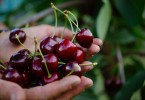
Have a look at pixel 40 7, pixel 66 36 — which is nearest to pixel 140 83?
pixel 66 36

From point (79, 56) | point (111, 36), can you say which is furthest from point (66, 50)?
point (111, 36)

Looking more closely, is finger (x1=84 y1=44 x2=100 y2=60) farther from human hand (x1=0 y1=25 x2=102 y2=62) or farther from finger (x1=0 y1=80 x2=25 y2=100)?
finger (x1=0 y1=80 x2=25 y2=100)

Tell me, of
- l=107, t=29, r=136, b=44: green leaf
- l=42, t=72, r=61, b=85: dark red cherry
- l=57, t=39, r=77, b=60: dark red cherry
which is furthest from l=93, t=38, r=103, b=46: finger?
l=107, t=29, r=136, b=44: green leaf

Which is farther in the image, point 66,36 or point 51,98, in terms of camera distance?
point 66,36

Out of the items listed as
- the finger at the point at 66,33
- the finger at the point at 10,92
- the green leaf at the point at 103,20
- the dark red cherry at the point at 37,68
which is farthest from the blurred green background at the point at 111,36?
the finger at the point at 10,92

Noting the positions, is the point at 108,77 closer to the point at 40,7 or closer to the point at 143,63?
the point at 143,63

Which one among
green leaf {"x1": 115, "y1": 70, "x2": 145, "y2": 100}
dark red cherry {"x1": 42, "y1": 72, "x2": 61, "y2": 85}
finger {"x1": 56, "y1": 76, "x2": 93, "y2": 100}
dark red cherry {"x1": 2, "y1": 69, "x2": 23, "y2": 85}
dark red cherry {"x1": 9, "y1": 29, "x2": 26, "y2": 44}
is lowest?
green leaf {"x1": 115, "y1": 70, "x2": 145, "y2": 100}

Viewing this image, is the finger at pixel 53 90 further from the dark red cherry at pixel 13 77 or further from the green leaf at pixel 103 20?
the green leaf at pixel 103 20
